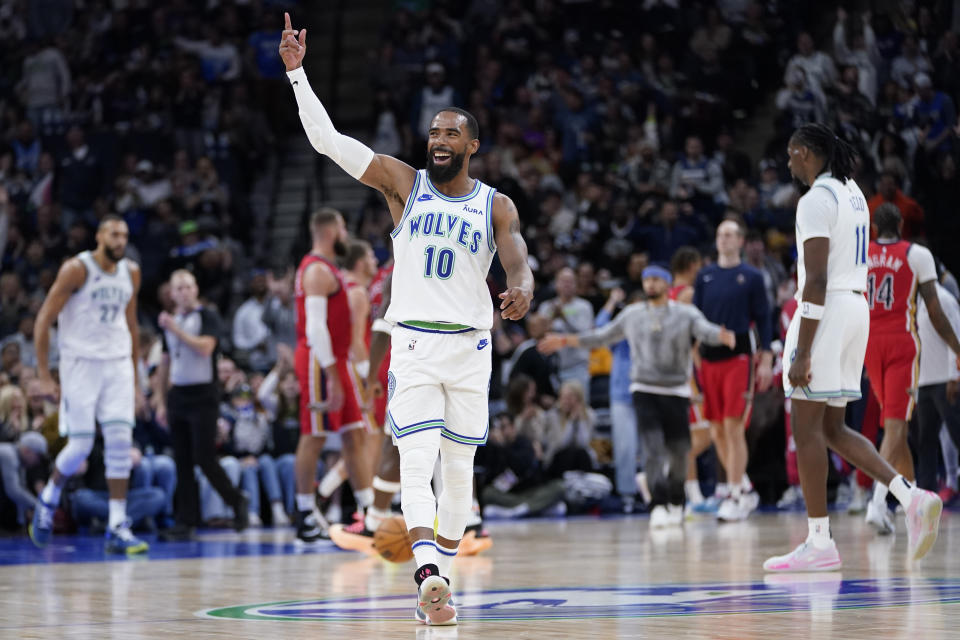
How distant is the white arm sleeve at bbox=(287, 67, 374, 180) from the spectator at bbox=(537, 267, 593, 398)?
8.67 metres

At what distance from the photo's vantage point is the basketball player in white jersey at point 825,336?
7109 mm

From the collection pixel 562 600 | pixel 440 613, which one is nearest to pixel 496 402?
pixel 562 600

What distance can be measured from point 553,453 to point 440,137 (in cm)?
837

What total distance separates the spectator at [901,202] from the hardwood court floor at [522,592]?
2.72 meters

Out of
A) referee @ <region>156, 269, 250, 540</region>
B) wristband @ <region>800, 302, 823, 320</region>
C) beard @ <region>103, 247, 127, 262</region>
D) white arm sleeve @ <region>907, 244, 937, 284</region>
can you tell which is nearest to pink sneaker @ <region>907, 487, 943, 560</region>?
wristband @ <region>800, 302, 823, 320</region>

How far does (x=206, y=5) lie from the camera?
851 inches

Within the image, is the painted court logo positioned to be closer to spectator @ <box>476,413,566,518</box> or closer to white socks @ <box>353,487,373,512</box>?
white socks @ <box>353,487,373,512</box>

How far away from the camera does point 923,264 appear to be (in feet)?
30.5

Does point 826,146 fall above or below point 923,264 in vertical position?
above

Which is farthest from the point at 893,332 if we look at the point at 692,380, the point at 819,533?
the point at 692,380

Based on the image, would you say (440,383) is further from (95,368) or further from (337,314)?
(95,368)

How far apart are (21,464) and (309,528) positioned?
3.39 meters

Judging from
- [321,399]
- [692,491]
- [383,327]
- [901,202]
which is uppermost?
[901,202]

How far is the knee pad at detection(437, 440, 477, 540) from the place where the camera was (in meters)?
5.88
